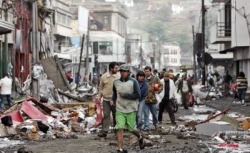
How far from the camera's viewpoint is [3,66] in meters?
39.0

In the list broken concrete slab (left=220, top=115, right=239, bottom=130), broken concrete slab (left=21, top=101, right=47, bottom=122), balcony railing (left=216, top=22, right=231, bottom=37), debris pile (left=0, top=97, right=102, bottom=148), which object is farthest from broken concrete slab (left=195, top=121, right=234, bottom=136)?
balcony railing (left=216, top=22, right=231, bottom=37)

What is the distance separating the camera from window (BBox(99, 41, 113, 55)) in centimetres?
10581

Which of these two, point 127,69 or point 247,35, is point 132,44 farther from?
point 127,69

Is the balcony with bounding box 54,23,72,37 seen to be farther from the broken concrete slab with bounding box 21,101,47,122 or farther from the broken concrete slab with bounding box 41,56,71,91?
the broken concrete slab with bounding box 21,101,47,122

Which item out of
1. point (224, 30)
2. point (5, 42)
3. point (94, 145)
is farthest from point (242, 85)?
point (94, 145)

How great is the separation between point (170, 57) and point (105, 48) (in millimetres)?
78061

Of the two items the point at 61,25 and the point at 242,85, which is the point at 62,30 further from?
the point at 242,85

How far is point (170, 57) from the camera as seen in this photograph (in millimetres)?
183000

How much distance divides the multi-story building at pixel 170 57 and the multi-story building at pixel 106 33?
51.5m

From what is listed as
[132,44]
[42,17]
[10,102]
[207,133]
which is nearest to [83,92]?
[10,102]

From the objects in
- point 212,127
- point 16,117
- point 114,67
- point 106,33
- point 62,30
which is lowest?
point 212,127

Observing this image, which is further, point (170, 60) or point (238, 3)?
point (170, 60)

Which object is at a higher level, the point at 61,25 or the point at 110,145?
the point at 61,25

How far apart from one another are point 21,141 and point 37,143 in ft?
2.11
